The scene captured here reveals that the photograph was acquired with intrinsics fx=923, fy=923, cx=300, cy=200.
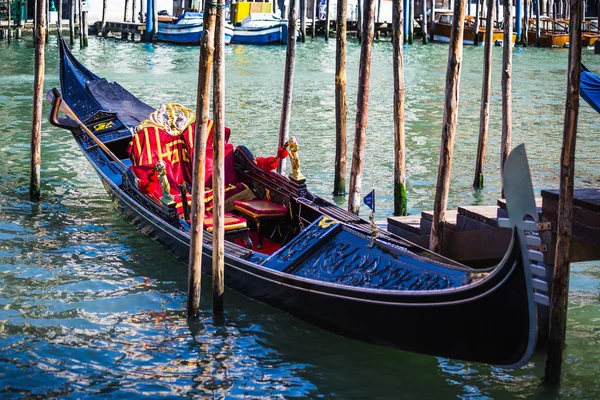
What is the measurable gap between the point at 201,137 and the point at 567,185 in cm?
173

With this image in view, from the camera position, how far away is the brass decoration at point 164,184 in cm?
550

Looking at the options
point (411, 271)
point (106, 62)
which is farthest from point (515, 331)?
point (106, 62)

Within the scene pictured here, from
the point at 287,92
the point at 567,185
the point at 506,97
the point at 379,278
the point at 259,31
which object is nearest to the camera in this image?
the point at 567,185

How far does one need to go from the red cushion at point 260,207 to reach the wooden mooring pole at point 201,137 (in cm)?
115

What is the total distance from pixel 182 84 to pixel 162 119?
9091 mm

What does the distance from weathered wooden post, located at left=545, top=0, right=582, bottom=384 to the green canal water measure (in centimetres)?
48

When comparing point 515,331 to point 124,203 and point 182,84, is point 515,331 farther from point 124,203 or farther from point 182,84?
point 182,84

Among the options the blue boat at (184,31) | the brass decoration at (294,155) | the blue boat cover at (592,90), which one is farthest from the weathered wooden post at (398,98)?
the blue boat at (184,31)

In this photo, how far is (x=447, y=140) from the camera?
510 cm

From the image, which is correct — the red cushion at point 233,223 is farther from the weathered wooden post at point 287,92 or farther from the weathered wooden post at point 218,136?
the weathered wooden post at point 287,92

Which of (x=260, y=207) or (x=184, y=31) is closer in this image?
(x=260, y=207)

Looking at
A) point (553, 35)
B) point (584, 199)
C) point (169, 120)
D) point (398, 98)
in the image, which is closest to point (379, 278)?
point (584, 199)

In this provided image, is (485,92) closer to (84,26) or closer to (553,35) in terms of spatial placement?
(84,26)

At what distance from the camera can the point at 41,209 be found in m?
7.18
